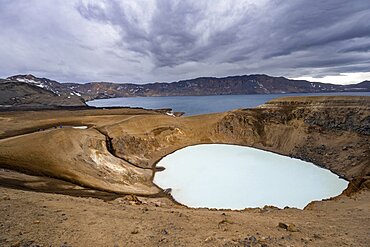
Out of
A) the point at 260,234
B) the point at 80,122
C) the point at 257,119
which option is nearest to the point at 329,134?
the point at 257,119

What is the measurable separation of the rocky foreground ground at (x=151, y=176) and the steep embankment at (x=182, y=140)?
0.42 ft

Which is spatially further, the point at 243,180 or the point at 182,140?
the point at 182,140

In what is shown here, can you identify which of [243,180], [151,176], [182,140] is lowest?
[151,176]

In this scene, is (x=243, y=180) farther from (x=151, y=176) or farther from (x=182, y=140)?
(x=182, y=140)

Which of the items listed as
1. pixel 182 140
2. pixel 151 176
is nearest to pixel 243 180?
pixel 151 176

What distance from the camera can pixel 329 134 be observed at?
109 feet

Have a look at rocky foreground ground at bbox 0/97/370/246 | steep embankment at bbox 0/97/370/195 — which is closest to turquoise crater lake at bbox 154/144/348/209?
rocky foreground ground at bbox 0/97/370/246

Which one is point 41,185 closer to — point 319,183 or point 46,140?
point 46,140

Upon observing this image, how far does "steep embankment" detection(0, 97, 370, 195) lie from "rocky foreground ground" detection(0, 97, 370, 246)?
13 cm

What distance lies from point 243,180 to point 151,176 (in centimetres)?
919

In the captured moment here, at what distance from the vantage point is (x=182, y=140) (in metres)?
38.3

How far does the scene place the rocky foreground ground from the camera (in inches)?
272

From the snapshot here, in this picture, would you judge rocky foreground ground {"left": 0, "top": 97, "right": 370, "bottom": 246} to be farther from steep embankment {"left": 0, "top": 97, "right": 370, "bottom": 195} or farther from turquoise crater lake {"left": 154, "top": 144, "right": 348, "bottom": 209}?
turquoise crater lake {"left": 154, "top": 144, "right": 348, "bottom": 209}

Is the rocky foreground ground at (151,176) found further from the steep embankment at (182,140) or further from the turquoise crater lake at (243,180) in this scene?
the turquoise crater lake at (243,180)
